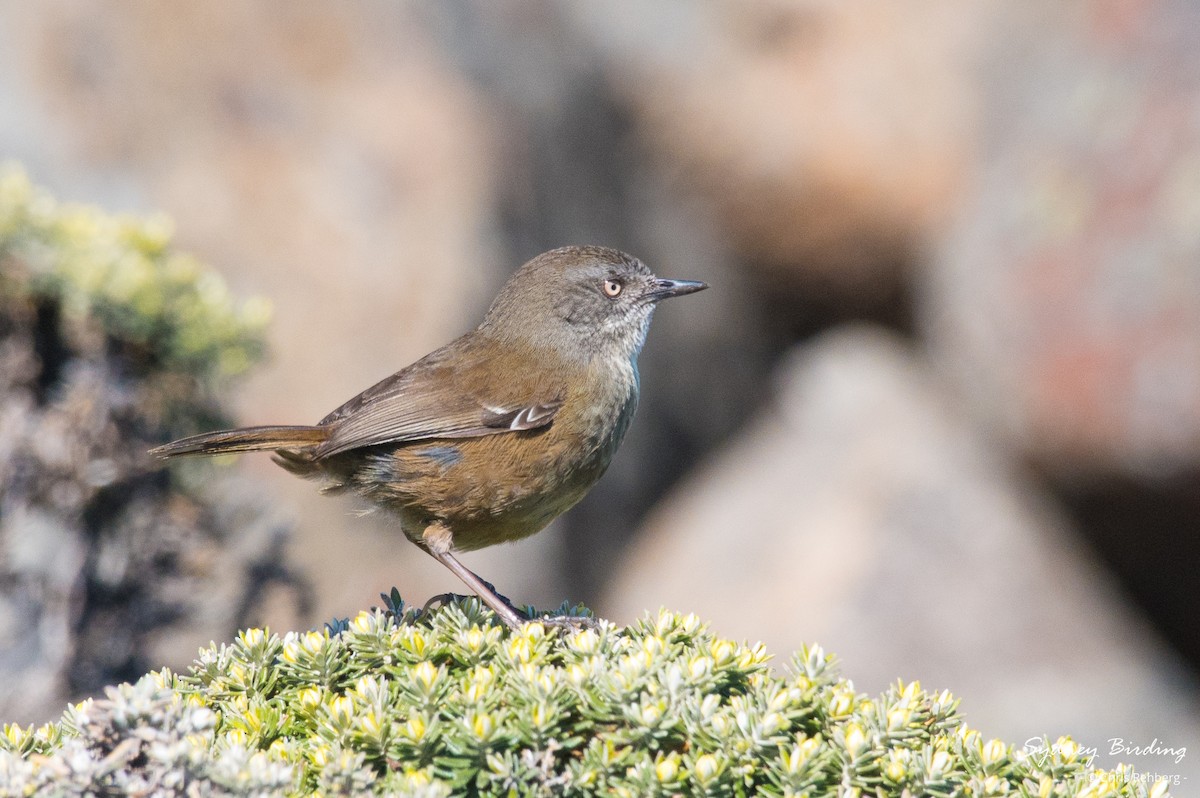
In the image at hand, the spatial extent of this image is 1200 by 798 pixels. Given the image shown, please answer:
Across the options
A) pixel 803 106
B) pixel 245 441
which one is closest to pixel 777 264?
pixel 803 106

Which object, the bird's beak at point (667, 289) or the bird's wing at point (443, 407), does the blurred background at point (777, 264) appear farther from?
the bird's beak at point (667, 289)

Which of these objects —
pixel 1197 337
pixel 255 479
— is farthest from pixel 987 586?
pixel 255 479

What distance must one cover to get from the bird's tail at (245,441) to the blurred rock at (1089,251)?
4747 millimetres

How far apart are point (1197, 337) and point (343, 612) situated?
4829 mm

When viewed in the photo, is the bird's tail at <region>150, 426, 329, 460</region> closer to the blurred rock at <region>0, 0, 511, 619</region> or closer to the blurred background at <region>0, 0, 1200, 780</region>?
the blurred background at <region>0, 0, 1200, 780</region>

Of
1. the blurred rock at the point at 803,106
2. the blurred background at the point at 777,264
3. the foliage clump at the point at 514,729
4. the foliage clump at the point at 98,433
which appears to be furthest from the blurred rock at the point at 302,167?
the foliage clump at the point at 514,729

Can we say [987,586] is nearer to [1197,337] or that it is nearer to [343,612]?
[1197,337]

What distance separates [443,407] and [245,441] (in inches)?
26.8

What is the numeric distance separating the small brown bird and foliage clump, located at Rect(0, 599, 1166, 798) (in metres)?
1.04

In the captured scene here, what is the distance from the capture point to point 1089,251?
24.1 ft

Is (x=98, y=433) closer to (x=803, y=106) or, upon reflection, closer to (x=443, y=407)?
(x=443, y=407)

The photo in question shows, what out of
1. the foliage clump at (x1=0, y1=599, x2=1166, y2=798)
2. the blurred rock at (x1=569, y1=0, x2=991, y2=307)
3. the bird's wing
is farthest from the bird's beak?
the blurred rock at (x1=569, y1=0, x2=991, y2=307)

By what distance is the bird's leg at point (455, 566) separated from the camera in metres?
3.71

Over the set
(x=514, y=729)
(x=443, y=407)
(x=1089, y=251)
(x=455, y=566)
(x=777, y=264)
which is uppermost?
(x=777, y=264)
